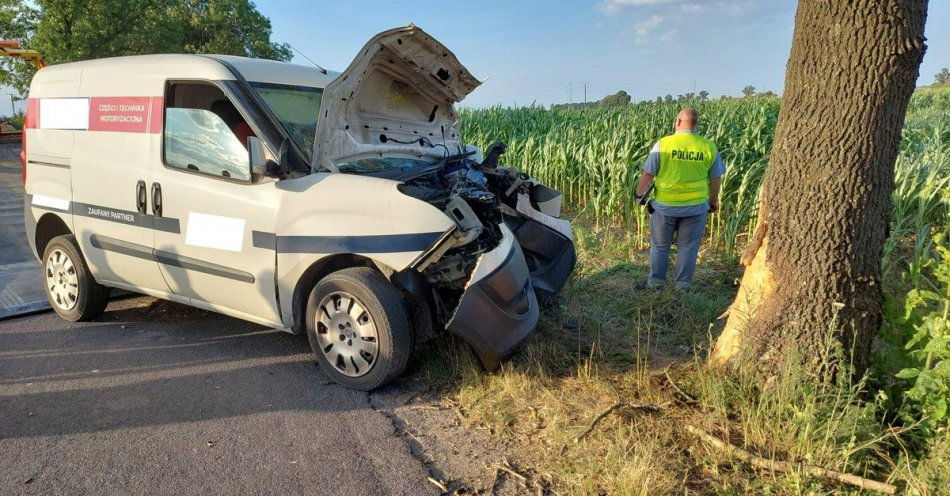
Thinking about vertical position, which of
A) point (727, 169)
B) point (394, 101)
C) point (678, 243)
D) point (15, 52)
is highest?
point (15, 52)

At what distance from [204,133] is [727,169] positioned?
5.90 m

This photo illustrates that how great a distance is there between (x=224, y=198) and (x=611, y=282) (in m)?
3.85

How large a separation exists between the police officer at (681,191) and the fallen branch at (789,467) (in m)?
3.05

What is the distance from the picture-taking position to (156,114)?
473 centimetres

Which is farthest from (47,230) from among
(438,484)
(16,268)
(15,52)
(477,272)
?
(15,52)

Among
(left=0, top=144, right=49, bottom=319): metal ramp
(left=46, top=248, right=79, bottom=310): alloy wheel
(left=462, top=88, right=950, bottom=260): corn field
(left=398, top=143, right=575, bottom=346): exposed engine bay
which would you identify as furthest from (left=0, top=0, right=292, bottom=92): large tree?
(left=398, top=143, right=575, bottom=346): exposed engine bay

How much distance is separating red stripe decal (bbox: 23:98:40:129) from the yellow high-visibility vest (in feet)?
18.6

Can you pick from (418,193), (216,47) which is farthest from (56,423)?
(216,47)

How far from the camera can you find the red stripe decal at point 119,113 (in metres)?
4.81

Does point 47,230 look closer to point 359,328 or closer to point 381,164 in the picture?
point 381,164

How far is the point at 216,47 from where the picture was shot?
41281mm

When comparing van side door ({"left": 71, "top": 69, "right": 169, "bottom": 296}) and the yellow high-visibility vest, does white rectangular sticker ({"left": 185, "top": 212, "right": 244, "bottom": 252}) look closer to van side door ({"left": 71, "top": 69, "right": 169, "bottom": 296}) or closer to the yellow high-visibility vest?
van side door ({"left": 71, "top": 69, "right": 169, "bottom": 296})

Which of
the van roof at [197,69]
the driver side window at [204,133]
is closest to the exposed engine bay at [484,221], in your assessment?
the driver side window at [204,133]

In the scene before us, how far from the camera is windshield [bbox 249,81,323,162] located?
4.35 m
